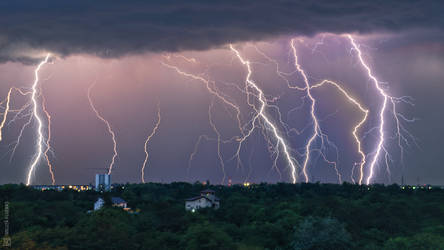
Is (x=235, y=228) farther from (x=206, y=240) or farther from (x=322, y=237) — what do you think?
(x=206, y=240)

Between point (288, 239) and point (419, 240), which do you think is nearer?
point (419, 240)

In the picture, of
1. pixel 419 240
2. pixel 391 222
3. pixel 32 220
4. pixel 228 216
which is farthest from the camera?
pixel 228 216

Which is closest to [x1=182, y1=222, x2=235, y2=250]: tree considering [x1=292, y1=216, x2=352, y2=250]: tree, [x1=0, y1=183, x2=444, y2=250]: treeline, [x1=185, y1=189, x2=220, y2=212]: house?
[x1=0, y1=183, x2=444, y2=250]: treeline

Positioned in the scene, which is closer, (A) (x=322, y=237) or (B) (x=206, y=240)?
(B) (x=206, y=240)

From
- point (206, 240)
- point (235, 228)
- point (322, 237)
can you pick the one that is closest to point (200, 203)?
point (235, 228)

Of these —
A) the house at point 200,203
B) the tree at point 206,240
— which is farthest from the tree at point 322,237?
Result: the house at point 200,203

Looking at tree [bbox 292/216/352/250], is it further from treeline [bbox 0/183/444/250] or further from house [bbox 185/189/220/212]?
house [bbox 185/189/220/212]

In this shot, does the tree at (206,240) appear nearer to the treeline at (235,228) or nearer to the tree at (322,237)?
the treeline at (235,228)

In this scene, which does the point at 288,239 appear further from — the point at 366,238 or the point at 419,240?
the point at 419,240

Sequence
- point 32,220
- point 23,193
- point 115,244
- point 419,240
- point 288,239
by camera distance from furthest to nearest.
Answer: point 23,193 < point 32,220 < point 288,239 < point 419,240 < point 115,244

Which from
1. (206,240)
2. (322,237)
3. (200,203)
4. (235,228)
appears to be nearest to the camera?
(206,240)

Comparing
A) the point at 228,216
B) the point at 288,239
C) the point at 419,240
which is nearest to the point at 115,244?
the point at 288,239
